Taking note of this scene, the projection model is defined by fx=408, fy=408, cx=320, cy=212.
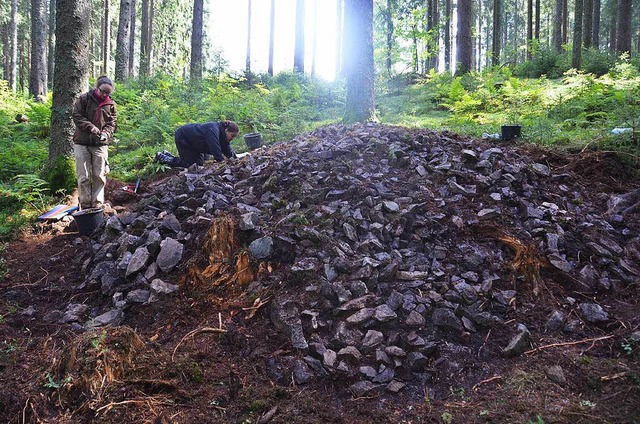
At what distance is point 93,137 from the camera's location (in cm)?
639

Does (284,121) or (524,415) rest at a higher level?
(284,121)

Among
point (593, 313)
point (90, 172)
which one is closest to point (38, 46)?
point (90, 172)

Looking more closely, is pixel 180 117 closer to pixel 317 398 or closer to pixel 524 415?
pixel 317 398

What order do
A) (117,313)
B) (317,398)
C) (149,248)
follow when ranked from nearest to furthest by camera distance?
(317,398) < (117,313) < (149,248)

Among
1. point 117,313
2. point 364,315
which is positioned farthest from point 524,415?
point 117,313

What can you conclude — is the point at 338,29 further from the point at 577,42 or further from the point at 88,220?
the point at 88,220

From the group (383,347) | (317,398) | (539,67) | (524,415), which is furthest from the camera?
(539,67)

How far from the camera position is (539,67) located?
15195 mm

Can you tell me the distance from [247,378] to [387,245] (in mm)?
1981

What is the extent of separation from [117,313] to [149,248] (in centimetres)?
84

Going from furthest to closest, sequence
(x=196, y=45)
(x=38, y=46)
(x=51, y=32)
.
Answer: (x=51, y=32) → (x=38, y=46) → (x=196, y=45)

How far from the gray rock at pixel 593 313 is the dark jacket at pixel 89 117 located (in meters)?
6.76

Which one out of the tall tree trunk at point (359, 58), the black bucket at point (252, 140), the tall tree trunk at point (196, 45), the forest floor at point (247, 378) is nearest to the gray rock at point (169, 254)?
the forest floor at point (247, 378)

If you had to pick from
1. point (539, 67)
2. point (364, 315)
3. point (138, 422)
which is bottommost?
point (138, 422)
